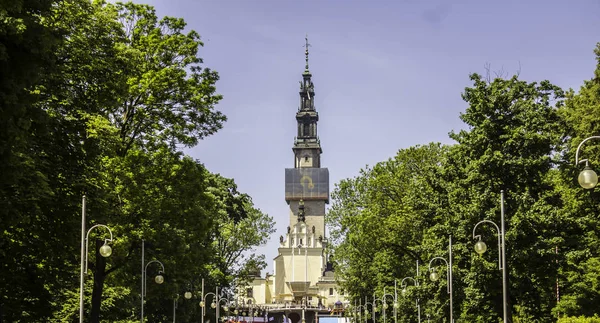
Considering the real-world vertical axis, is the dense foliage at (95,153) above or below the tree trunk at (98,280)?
above

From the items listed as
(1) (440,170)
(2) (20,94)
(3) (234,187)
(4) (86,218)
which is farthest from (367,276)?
(2) (20,94)

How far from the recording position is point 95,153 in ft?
111

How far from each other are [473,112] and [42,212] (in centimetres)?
2385

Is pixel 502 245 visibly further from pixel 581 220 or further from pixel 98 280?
pixel 98 280

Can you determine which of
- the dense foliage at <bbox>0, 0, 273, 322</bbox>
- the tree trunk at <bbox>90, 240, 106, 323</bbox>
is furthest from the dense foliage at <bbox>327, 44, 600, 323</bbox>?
the tree trunk at <bbox>90, 240, 106, 323</bbox>

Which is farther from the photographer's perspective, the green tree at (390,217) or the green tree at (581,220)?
the green tree at (390,217)

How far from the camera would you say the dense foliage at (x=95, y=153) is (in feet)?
90.0

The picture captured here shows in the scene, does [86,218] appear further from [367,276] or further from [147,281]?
[367,276]

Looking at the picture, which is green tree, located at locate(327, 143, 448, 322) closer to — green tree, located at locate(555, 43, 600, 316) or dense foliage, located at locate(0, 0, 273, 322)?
green tree, located at locate(555, 43, 600, 316)

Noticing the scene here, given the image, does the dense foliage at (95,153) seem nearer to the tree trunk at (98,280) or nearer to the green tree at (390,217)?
the tree trunk at (98,280)

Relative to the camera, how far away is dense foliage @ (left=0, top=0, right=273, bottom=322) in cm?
2742

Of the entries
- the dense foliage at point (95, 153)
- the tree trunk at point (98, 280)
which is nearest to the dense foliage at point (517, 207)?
the dense foliage at point (95, 153)

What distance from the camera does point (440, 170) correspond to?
162 ft

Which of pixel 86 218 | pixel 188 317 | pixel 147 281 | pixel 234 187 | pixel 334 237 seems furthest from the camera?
pixel 234 187
